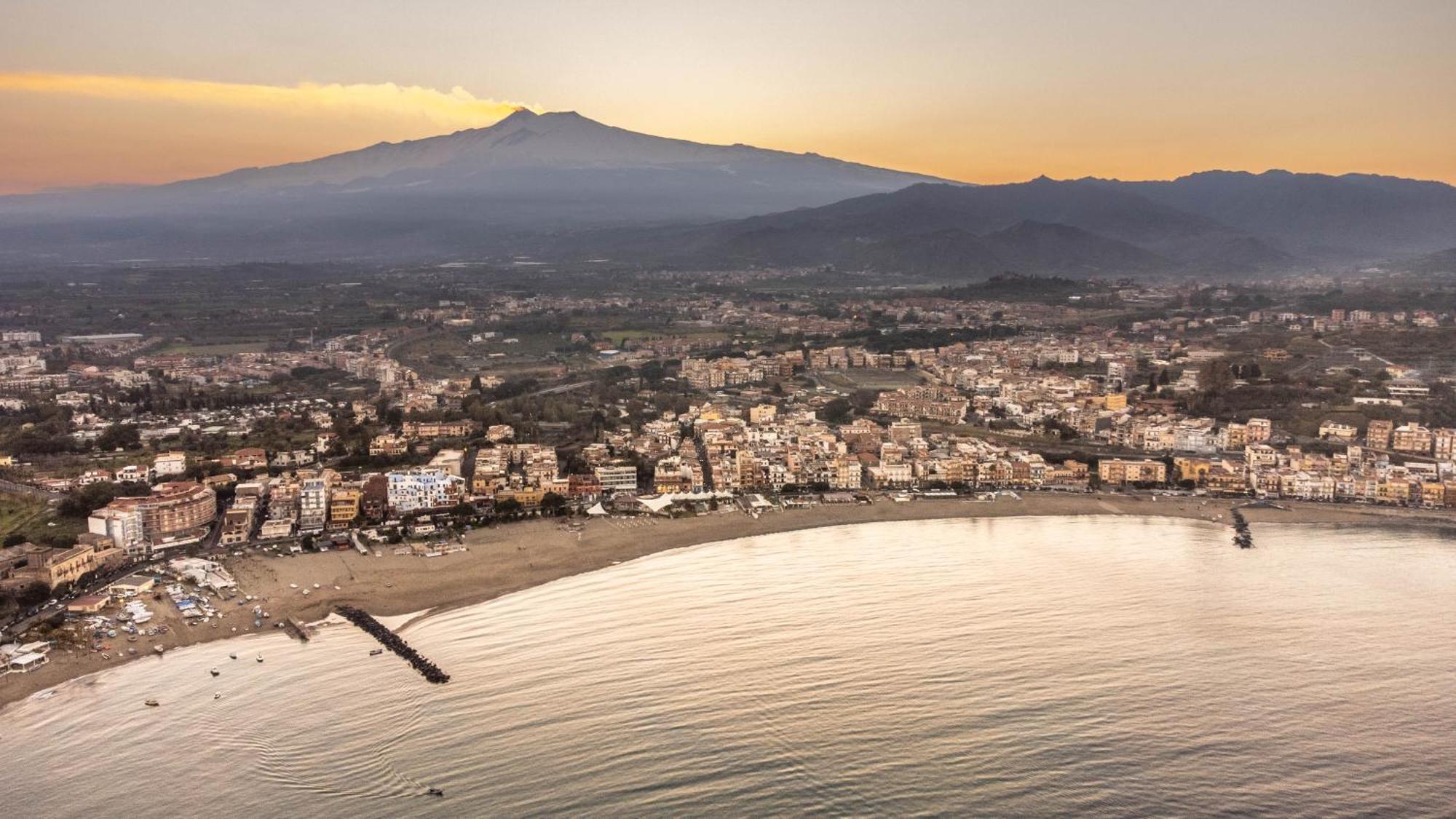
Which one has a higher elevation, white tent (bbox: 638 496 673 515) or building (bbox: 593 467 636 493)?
building (bbox: 593 467 636 493)

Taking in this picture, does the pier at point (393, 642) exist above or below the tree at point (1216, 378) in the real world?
below

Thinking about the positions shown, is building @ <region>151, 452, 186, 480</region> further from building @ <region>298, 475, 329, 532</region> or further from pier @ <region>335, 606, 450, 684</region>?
pier @ <region>335, 606, 450, 684</region>

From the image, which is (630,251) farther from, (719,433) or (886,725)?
(886,725)

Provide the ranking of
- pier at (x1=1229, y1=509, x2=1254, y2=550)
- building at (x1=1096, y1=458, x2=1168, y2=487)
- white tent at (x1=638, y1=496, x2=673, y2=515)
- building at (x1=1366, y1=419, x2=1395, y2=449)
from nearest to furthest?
pier at (x1=1229, y1=509, x2=1254, y2=550) → white tent at (x1=638, y1=496, x2=673, y2=515) → building at (x1=1096, y1=458, x2=1168, y2=487) → building at (x1=1366, y1=419, x2=1395, y2=449)

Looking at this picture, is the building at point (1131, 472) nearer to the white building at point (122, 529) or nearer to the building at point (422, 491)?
the building at point (422, 491)

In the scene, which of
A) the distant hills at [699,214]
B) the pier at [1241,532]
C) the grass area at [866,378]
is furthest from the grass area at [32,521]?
the distant hills at [699,214]

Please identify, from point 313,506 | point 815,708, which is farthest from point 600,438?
point 815,708

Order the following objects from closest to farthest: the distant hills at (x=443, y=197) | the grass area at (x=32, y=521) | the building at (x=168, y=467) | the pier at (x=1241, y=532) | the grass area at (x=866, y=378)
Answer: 1. the grass area at (x=32, y=521)
2. the pier at (x=1241, y=532)
3. the building at (x=168, y=467)
4. the grass area at (x=866, y=378)
5. the distant hills at (x=443, y=197)

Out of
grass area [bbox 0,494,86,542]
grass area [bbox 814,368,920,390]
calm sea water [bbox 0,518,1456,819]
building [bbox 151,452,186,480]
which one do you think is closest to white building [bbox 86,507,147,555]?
grass area [bbox 0,494,86,542]
